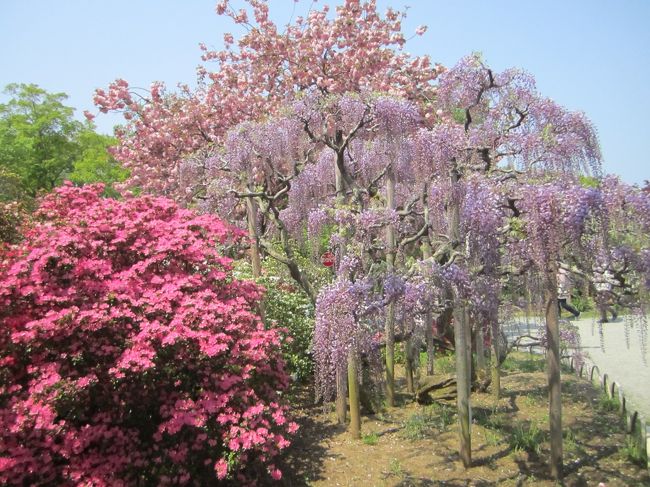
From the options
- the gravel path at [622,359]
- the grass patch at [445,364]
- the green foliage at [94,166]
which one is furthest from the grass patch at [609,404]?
the green foliage at [94,166]

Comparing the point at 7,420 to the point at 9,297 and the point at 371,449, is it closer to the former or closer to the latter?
the point at 9,297

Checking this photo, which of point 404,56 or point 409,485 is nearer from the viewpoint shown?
point 409,485

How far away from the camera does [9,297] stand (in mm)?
5008

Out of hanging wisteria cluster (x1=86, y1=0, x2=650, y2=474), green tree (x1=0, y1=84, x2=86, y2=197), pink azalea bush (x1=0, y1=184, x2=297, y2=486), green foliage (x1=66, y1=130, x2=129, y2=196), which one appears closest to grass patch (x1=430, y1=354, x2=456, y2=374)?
hanging wisteria cluster (x1=86, y1=0, x2=650, y2=474)

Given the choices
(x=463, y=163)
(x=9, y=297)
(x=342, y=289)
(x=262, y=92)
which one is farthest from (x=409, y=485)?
(x=262, y=92)

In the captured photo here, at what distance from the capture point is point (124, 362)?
15.3ft

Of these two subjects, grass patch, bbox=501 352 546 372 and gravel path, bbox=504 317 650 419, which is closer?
gravel path, bbox=504 317 650 419

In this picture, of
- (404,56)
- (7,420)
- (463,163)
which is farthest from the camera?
(404,56)

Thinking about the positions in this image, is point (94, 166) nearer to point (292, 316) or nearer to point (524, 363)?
point (292, 316)

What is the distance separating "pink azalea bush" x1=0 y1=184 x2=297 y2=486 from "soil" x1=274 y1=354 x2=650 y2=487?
1.43 metres

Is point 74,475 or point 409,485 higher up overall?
point 74,475

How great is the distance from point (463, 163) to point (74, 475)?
5.63m

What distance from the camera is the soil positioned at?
19.7 ft

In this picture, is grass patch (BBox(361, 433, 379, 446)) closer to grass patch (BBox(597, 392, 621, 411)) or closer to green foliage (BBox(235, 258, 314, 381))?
green foliage (BBox(235, 258, 314, 381))
